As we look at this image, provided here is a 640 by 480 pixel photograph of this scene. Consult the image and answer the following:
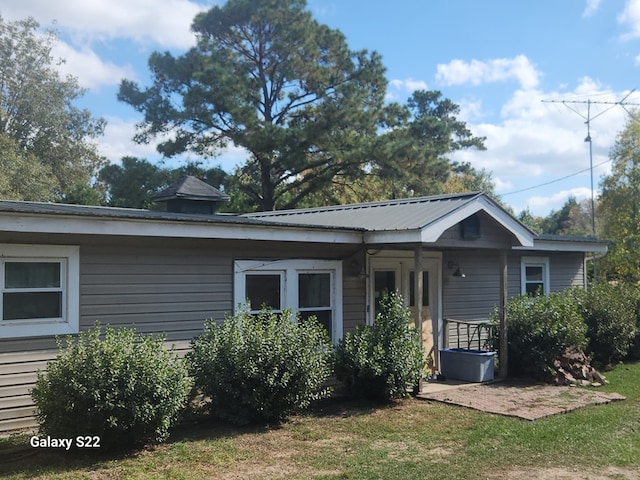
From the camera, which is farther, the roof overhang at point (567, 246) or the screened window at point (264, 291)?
the roof overhang at point (567, 246)

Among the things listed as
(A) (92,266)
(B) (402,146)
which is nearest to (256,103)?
(B) (402,146)

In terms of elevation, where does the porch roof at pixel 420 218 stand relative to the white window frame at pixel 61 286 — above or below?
above

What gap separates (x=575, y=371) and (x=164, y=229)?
21.5 feet

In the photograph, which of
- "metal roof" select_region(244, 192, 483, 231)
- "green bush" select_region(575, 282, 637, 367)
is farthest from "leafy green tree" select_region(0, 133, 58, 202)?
"green bush" select_region(575, 282, 637, 367)

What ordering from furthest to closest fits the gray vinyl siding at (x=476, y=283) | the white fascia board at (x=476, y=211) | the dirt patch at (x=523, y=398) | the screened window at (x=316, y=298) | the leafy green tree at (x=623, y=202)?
1. the leafy green tree at (x=623, y=202)
2. the gray vinyl siding at (x=476, y=283)
3. the screened window at (x=316, y=298)
4. the white fascia board at (x=476, y=211)
5. the dirt patch at (x=523, y=398)

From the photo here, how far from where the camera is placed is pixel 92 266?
21.3 ft

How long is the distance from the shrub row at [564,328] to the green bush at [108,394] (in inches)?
229

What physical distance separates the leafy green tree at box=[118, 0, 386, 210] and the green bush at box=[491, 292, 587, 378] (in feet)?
38.5

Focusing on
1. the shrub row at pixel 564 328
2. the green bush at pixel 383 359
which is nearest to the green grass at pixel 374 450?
the green bush at pixel 383 359

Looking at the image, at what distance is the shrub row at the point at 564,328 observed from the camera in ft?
29.8

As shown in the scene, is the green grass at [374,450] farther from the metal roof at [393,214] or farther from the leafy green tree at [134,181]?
the leafy green tree at [134,181]

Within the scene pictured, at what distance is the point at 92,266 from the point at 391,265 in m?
4.60

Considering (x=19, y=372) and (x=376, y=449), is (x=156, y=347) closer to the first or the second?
(x=19, y=372)

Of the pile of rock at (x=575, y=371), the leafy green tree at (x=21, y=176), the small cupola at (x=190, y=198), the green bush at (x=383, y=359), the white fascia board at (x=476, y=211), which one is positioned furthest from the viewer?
the leafy green tree at (x=21, y=176)
